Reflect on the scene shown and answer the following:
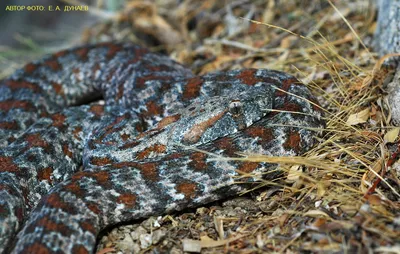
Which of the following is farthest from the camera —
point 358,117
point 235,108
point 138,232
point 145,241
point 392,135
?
point 358,117

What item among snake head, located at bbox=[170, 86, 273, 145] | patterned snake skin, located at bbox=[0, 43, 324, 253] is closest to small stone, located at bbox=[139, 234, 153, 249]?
patterned snake skin, located at bbox=[0, 43, 324, 253]

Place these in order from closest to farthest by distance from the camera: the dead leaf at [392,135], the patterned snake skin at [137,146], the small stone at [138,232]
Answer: the patterned snake skin at [137,146] < the small stone at [138,232] < the dead leaf at [392,135]

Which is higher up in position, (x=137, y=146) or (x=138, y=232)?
(x=137, y=146)

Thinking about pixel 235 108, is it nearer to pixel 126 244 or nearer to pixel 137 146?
pixel 137 146

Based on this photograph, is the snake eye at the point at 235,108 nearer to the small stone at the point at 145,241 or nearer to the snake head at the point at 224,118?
the snake head at the point at 224,118

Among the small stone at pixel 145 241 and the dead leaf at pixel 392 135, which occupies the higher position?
the dead leaf at pixel 392 135

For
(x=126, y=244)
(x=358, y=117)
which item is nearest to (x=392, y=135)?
(x=358, y=117)

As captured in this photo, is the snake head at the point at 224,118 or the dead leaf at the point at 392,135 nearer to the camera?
the dead leaf at the point at 392,135

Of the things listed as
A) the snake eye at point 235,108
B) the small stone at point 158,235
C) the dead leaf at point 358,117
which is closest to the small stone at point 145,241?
the small stone at point 158,235
